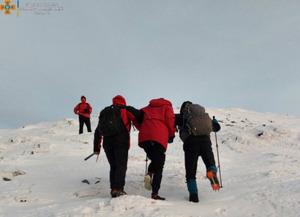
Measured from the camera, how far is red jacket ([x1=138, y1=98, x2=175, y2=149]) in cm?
462

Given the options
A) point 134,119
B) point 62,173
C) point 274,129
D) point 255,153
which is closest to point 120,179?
point 134,119

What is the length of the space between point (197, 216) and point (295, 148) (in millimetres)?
9092

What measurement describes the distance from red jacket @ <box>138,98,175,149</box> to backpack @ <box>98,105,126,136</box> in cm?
47

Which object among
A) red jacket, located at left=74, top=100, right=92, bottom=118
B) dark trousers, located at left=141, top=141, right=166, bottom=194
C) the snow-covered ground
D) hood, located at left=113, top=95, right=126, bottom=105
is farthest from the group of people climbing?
red jacket, located at left=74, top=100, right=92, bottom=118

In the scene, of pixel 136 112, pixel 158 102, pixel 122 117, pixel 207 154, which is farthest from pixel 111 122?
pixel 207 154

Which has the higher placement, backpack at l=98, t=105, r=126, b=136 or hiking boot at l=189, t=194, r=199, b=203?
backpack at l=98, t=105, r=126, b=136

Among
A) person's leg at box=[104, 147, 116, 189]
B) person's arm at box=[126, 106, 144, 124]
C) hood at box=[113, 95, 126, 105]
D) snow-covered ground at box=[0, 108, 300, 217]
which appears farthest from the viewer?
hood at box=[113, 95, 126, 105]

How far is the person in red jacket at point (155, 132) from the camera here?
456 cm

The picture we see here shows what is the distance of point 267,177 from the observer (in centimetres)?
527

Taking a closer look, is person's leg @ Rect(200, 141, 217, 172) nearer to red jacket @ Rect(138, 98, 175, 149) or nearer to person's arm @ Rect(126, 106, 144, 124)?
red jacket @ Rect(138, 98, 175, 149)

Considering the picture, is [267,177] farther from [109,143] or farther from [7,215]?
[7,215]

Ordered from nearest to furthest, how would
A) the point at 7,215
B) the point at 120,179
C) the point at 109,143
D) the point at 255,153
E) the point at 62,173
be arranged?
the point at 7,215
the point at 120,179
the point at 109,143
the point at 62,173
the point at 255,153

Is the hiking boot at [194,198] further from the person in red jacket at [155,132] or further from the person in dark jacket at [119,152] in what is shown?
the person in dark jacket at [119,152]

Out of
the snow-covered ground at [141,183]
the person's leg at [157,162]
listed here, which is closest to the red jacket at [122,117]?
the person's leg at [157,162]
